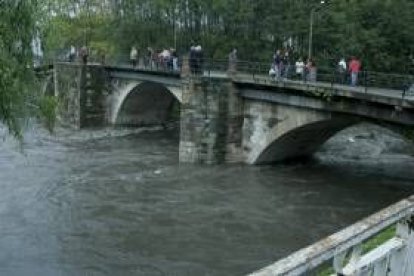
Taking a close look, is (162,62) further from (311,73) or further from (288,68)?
(311,73)

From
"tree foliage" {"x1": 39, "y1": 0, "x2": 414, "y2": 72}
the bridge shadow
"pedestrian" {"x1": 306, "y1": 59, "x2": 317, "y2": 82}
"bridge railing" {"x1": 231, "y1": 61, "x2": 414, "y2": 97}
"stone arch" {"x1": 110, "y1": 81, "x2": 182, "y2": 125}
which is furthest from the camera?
the bridge shadow

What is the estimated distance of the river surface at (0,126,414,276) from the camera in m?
19.3

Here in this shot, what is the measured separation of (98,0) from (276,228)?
54619mm

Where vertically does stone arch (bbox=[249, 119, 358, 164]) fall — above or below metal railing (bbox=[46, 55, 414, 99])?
below

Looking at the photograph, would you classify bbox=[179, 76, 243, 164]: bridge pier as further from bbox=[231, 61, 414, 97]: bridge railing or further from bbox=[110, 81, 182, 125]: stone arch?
bbox=[110, 81, 182, 125]: stone arch

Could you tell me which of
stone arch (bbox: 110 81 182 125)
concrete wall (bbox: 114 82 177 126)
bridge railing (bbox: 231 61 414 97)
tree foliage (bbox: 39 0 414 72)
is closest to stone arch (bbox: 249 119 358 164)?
bridge railing (bbox: 231 61 414 97)

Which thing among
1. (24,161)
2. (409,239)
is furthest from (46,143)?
(409,239)

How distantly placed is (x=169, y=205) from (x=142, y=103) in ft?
80.3

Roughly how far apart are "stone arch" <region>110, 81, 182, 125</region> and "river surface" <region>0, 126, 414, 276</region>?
856 cm

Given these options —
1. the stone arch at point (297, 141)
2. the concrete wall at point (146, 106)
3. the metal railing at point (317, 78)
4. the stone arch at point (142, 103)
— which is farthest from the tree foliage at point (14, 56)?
the concrete wall at point (146, 106)

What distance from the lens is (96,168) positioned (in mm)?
32344

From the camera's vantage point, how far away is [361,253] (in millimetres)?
4770

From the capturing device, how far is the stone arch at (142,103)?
153 feet

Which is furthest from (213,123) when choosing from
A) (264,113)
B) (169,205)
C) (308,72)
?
(169,205)
